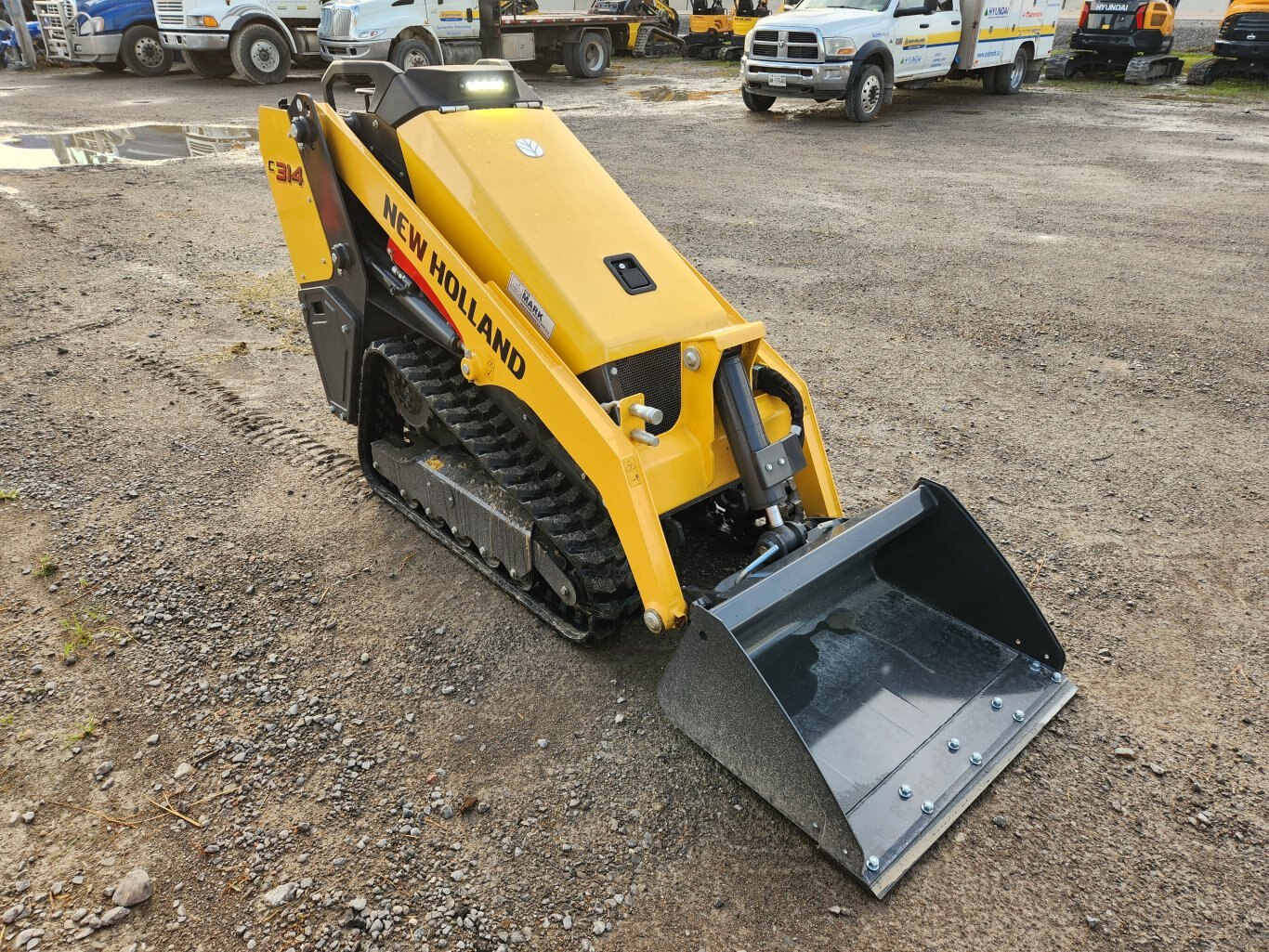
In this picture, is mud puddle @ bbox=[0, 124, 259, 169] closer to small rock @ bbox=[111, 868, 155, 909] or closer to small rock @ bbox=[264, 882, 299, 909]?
small rock @ bbox=[111, 868, 155, 909]

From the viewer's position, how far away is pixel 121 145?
11.3 meters

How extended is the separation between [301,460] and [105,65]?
1910 centimetres

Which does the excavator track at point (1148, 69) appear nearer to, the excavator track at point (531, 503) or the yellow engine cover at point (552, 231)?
the yellow engine cover at point (552, 231)

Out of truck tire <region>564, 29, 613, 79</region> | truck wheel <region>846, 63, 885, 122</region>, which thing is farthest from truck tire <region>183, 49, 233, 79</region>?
truck wheel <region>846, 63, 885, 122</region>

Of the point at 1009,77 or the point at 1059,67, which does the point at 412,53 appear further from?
the point at 1059,67

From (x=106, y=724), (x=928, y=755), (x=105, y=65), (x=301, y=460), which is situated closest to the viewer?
(x=928, y=755)

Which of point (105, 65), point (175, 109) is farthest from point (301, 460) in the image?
point (105, 65)

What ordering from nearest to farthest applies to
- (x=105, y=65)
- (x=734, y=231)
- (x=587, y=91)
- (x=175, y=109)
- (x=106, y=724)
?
(x=106, y=724)
(x=734, y=231)
(x=175, y=109)
(x=587, y=91)
(x=105, y=65)

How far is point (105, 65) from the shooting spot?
1878 cm

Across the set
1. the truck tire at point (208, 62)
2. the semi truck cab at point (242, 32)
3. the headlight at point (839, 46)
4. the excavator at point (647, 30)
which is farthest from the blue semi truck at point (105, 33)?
the headlight at point (839, 46)

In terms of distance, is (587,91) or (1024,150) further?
(587,91)

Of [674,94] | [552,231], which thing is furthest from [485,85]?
[674,94]

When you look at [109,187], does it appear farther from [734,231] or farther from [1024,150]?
[1024,150]

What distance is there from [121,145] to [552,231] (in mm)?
10761
